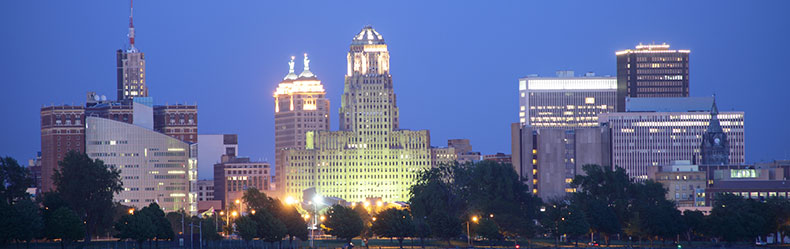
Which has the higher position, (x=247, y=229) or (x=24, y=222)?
(x=24, y=222)

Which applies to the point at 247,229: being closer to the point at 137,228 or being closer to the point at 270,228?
the point at 270,228

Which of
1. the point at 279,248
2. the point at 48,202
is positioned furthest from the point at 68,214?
the point at 279,248

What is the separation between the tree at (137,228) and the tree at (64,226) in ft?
17.3

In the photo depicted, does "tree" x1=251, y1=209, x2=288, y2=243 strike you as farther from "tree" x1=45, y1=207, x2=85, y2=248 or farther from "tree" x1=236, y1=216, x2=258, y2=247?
"tree" x1=45, y1=207, x2=85, y2=248

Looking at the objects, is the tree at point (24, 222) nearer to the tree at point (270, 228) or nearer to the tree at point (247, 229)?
the tree at point (247, 229)

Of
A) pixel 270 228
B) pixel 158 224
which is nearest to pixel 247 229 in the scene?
pixel 270 228

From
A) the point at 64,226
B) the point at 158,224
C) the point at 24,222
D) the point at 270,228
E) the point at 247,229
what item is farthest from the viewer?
the point at 270,228

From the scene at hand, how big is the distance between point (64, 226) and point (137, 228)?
882cm

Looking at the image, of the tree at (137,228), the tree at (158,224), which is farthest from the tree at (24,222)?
the tree at (158,224)

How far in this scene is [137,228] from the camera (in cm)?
18025

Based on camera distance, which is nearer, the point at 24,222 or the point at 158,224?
the point at 24,222

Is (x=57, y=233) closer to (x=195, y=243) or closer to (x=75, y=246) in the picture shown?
(x=75, y=246)

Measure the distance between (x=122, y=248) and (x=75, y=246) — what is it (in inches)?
232

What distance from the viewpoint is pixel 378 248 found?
198125mm
